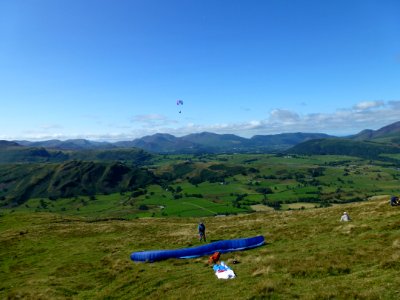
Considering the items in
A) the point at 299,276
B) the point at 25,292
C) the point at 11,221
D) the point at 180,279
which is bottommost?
the point at 11,221

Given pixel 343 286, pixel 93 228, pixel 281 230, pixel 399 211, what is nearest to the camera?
pixel 343 286

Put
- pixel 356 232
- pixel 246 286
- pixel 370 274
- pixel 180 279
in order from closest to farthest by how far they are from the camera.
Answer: pixel 370 274
pixel 246 286
pixel 180 279
pixel 356 232

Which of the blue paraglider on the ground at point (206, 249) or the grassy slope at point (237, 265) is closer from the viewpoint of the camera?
the grassy slope at point (237, 265)

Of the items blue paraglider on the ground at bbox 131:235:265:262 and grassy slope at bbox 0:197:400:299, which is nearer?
grassy slope at bbox 0:197:400:299

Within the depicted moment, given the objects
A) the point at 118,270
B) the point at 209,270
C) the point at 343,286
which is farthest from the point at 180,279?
the point at 343,286

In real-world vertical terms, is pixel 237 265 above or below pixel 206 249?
above

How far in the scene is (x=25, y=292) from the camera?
105ft

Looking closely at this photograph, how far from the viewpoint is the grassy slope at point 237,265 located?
21734mm

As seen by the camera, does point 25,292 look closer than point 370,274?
No

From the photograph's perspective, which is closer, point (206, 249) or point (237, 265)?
point (237, 265)

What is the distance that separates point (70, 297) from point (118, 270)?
583cm

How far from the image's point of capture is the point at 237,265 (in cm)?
2966

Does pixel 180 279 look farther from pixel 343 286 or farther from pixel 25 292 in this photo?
pixel 25 292

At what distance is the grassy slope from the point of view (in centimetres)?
2173
